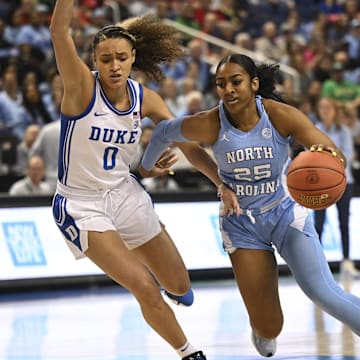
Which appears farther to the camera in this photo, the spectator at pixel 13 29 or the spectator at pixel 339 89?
the spectator at pixel 339 89

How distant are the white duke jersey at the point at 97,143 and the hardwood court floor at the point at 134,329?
119 cm

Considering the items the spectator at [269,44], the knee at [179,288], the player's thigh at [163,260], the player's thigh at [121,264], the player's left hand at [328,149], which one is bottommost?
the spectator at [269,44]

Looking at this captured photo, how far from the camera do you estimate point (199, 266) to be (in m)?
10.1

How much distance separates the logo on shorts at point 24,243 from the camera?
30.8 ft

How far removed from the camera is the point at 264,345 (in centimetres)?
588

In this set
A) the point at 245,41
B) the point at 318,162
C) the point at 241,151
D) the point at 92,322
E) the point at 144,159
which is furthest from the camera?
the point at 245,41

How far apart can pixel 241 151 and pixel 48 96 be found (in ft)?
22.9

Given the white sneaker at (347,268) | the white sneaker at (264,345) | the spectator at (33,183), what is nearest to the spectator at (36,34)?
the spectator at (33,183)

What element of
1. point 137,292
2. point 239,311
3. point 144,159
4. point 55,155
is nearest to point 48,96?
point 55,155

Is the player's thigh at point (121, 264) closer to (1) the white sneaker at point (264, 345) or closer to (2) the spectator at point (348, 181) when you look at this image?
(1) the white sneaker at point (264, 345)

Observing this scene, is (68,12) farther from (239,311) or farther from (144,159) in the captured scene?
(239,311)

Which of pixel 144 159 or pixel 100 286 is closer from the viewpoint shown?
pixel 144 159

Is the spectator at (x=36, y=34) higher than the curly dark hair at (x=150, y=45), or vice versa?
the curly dark hair at (x=150, y=45)

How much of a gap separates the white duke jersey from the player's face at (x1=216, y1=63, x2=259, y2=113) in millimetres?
503
